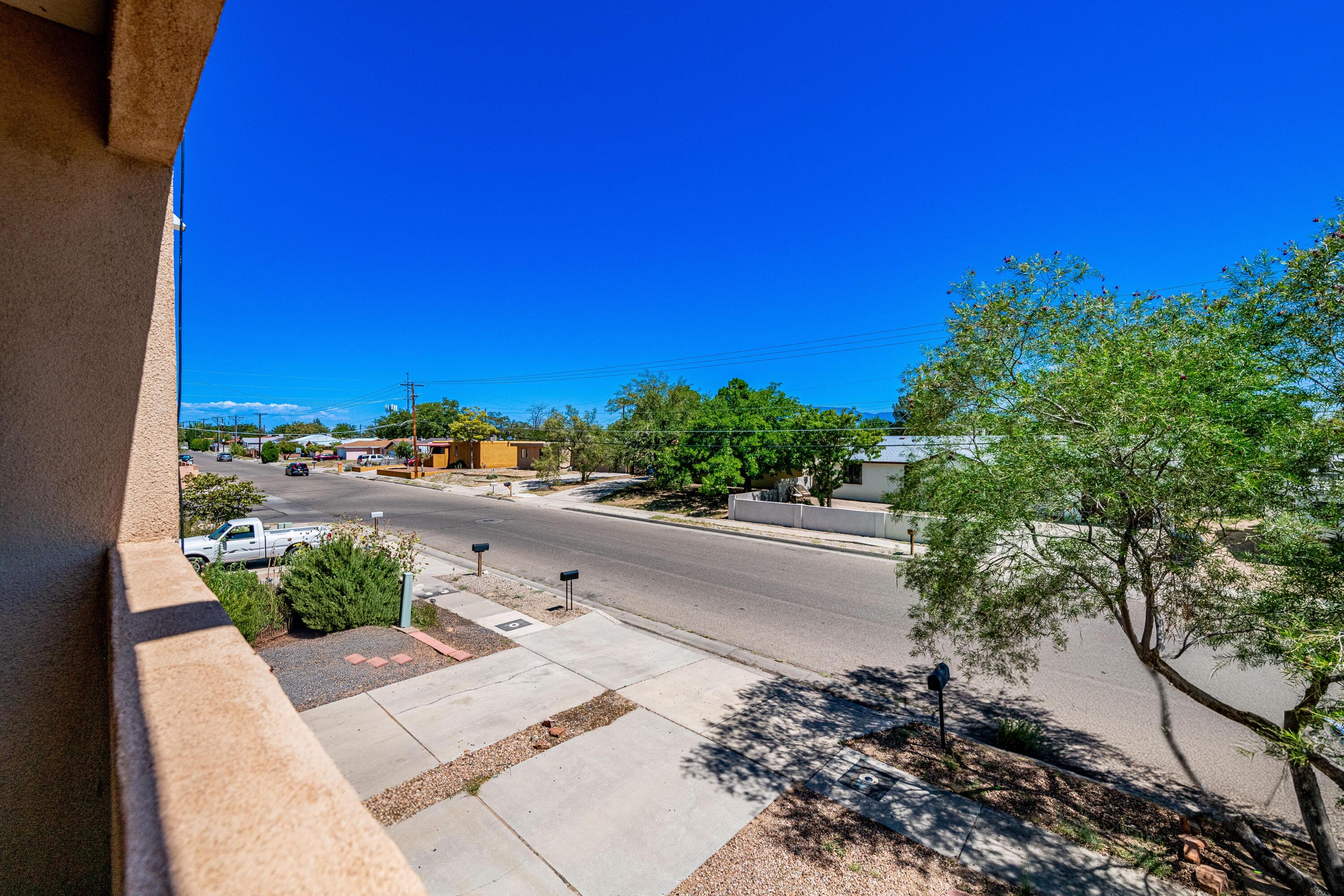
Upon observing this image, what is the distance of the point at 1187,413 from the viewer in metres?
3.97

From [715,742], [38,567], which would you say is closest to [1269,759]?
[715,742]

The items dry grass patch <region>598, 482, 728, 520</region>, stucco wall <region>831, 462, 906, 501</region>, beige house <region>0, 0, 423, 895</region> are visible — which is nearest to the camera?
beige house <region>0, 0, 423, 895</region>

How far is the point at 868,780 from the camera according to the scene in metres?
5.34

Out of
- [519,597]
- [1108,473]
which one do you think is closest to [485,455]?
[519,597]

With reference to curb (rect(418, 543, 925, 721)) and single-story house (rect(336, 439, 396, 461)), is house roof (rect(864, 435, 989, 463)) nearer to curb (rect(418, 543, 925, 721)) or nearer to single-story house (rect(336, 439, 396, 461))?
curb (rect(418, 543, 925, 721))

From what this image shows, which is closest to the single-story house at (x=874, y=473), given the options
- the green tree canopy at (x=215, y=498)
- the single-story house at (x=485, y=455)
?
the green tree canopy at (x=215, y=498)

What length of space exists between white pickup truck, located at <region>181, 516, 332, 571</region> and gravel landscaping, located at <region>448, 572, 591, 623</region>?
324 centimetres

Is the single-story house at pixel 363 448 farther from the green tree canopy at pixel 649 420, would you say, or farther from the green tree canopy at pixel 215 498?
the green tree canopy at pixel 215 498

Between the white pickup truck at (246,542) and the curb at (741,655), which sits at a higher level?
the white pickup truck at (246,542)

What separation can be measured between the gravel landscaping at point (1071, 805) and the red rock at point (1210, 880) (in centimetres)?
4

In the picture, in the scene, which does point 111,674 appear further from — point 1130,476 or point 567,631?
point 567,631

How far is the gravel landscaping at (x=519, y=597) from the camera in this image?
1016 centimetres

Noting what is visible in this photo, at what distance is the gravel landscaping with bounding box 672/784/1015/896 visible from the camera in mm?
3992

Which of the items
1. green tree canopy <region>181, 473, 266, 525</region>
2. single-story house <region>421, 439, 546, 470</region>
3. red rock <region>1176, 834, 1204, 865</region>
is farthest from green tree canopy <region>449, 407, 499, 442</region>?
red rock <region>1176, 834, 1204, 865</region>
